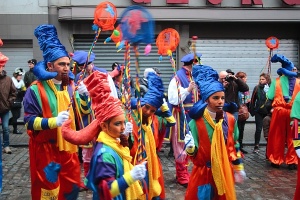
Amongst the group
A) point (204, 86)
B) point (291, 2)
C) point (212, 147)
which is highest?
point (291, 2)

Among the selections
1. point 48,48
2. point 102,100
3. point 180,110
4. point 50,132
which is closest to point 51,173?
point 50,132

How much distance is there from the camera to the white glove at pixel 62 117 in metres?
4.40

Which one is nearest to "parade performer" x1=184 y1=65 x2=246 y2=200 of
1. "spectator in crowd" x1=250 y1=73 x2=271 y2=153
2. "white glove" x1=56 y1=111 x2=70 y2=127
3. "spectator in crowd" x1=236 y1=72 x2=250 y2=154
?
"white glove" x1=56 y1=111 x2=70 y2=127

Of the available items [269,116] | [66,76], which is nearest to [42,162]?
[66,76]

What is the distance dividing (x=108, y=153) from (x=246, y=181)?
4.15 metres

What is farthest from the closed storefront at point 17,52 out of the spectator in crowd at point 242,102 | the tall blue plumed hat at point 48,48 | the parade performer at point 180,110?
the tall blue plumed hat at point 48,48

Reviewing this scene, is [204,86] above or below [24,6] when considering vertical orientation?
below

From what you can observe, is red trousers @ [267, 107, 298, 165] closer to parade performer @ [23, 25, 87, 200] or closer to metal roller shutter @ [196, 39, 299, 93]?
parade performer @ [23, 25, 87, 200]

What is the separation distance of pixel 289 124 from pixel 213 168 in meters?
4.28

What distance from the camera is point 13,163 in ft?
27.7

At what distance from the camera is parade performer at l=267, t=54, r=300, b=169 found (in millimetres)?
7977

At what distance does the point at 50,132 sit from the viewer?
4742mm

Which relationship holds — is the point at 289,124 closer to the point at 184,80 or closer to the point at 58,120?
the point at 184,80

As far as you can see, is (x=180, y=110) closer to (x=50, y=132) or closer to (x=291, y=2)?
(x=50, y=132)
